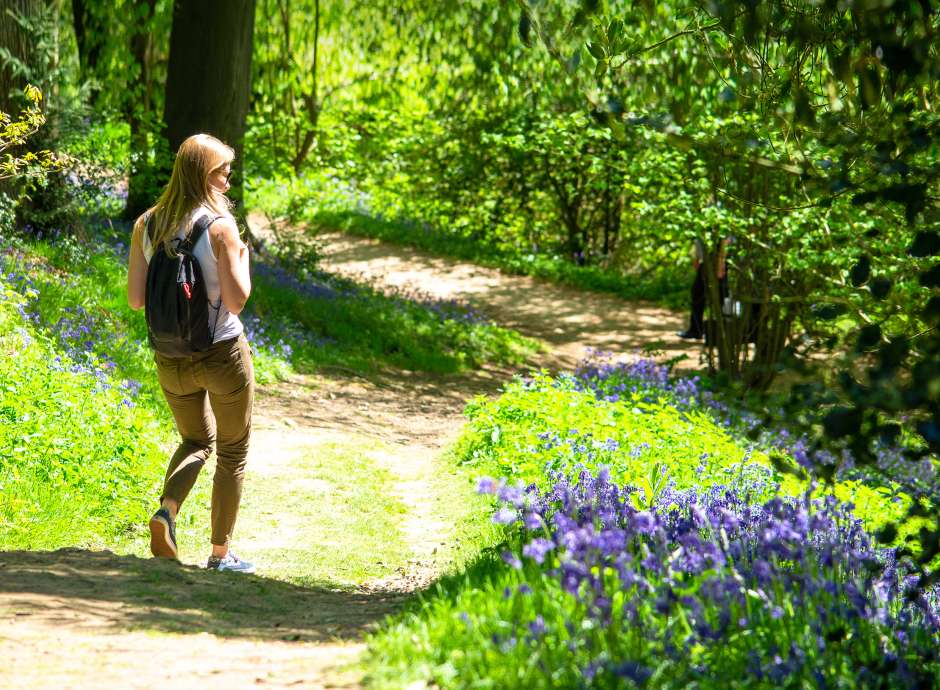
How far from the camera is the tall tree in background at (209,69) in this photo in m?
12.4

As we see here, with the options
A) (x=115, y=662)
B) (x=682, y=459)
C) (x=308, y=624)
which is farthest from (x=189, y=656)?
(x=682, y=459)

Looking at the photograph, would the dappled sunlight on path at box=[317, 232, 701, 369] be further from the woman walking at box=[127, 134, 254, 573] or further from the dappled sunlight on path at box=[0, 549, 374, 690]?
the dappled sunlight on path at box=[0, 549, 374, 690]

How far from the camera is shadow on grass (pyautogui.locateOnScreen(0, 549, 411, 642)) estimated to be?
3.89 meters

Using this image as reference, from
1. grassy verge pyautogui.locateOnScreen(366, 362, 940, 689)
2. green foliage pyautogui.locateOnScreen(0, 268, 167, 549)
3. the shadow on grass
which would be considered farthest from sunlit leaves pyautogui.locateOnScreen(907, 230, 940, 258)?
green foliage pyautogui.locateOnScreen(0, 268, 167, 549)

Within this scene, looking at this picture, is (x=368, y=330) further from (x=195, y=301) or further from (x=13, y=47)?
(x=195, y=301)

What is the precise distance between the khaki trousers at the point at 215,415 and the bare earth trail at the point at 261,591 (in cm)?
37

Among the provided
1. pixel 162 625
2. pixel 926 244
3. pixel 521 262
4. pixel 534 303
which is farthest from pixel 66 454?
pixel 521 262

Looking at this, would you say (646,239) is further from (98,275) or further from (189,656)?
(189,656)

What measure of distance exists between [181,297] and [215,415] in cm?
68

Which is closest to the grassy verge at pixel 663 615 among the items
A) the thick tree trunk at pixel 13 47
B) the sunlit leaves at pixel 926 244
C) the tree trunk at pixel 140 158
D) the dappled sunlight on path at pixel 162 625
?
the dappled sunlight on path at pixel 162 625

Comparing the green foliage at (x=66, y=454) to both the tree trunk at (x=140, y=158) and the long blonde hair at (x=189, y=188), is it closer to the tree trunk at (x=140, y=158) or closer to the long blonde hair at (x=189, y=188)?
the long blonde hair at (x=189, y=188)

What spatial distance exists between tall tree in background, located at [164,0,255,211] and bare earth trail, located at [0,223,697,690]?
345cm

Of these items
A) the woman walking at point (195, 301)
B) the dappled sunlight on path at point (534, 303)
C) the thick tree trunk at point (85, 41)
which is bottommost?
the dappled sunlight on path at point (534, 303)

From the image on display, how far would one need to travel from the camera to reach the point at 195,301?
182 inches
